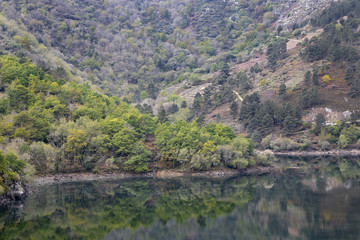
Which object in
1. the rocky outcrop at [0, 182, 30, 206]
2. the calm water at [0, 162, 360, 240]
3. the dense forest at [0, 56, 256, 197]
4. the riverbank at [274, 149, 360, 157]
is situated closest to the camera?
the calm water at [0, 162, 360, 240]

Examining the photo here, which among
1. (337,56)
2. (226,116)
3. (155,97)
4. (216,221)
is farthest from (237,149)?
(155,97)

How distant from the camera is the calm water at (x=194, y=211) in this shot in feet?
124

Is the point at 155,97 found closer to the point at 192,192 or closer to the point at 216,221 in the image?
the point at 192,192

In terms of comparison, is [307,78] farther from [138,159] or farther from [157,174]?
[138,159]

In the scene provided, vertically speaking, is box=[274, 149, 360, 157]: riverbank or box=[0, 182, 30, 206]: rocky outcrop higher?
box=[274, 149, 360, 157]: riverbank

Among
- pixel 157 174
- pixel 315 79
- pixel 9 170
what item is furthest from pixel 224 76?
pixel 9 170

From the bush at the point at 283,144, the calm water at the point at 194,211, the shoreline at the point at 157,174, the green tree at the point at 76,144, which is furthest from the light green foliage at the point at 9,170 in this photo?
the bush at the point at 283,144

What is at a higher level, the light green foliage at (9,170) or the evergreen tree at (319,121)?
the evergreen tree at (319,121)

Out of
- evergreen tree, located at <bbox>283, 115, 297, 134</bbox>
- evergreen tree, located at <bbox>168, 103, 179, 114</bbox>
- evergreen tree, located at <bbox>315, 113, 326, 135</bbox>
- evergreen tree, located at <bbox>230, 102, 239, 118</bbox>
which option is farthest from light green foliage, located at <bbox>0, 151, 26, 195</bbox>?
evergreen tree, located at <bbox>230, 102, 239, 118</bbox>

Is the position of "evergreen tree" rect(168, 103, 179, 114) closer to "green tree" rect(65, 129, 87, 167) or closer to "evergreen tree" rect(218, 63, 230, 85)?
"evergreen tree" rect(218, 63, 230, 85)

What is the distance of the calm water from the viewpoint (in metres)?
37.8

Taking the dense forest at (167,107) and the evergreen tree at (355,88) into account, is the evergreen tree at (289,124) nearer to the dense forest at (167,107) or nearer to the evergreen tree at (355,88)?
the dense forest at (167,107)

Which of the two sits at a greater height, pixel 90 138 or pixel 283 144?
pixel 283 144

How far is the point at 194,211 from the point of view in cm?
4734
